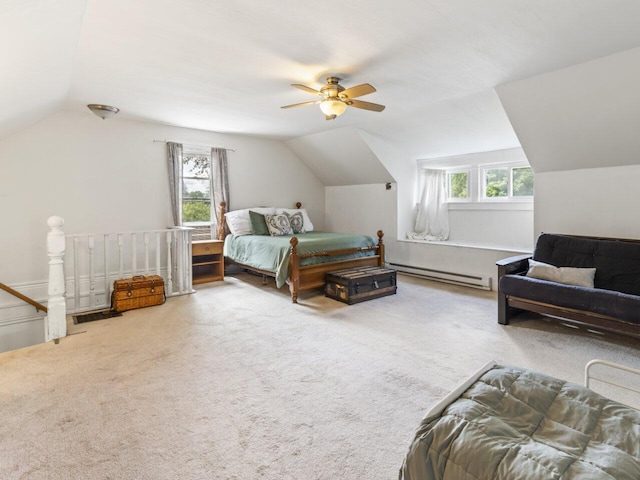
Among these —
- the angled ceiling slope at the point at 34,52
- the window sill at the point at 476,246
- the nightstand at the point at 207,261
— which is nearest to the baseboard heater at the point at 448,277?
the window sill at the point at 476,246

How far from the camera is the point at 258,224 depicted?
556 centimetres

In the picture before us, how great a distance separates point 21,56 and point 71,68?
89cm

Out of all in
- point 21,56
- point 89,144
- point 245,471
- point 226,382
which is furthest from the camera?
point 89,144

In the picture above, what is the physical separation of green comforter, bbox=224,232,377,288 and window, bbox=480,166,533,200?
2057 mm

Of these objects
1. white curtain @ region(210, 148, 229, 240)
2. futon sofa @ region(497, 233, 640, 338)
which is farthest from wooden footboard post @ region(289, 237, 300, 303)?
futon sofa @ region(497, 233, 640, 338)

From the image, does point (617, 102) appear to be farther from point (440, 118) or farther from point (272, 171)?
point (272, 171)

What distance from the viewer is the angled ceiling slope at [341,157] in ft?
18.3

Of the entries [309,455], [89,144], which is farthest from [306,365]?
[89,144]

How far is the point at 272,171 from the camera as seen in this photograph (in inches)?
253

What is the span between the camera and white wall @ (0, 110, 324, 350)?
4.03m

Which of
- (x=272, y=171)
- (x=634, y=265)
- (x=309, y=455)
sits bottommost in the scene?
(x=309, y=455)

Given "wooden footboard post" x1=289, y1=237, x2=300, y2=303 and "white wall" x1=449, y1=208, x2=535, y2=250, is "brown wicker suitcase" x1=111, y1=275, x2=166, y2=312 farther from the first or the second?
"white wall" x1=449, y1=208, x2=535, y2=250

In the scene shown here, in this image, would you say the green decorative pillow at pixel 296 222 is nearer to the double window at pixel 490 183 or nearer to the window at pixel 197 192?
the window at pixel 197 192

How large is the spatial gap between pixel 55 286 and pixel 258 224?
9.41ft
